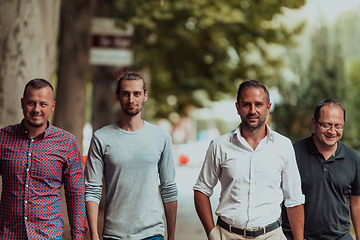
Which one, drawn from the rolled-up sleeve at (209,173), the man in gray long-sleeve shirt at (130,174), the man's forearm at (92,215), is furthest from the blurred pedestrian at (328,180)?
the man's forearm at (92,215)

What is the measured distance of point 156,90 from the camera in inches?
761

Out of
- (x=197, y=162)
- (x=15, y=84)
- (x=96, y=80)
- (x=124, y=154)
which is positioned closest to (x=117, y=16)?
(x=96, y=80)

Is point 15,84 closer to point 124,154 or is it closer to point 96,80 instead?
point 124,154

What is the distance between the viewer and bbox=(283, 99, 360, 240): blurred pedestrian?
448cm

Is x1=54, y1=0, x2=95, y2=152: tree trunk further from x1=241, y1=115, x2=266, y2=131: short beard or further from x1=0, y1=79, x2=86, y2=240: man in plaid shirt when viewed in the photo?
x1=241, y1=115, x2=266, y2=131: short beard

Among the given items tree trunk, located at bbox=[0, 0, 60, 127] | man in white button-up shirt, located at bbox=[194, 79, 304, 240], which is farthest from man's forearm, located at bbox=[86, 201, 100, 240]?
tree trunk, located at bbox=[0, 0, 60, 127]

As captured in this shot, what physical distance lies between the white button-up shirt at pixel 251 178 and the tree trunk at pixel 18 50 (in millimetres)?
3220

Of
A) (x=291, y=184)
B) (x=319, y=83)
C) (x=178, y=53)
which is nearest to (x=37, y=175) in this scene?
(x=291, y=184)

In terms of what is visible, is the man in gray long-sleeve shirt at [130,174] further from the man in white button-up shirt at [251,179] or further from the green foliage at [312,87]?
the green foliage at [312,87]

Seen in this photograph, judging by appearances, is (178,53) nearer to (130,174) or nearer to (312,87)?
(312,87)

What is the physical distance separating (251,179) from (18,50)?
12.8 feet

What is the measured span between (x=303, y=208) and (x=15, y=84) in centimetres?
397

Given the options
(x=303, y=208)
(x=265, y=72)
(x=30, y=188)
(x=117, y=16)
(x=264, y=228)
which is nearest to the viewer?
(x=30, y=188)

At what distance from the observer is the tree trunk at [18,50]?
6547 millimetres
